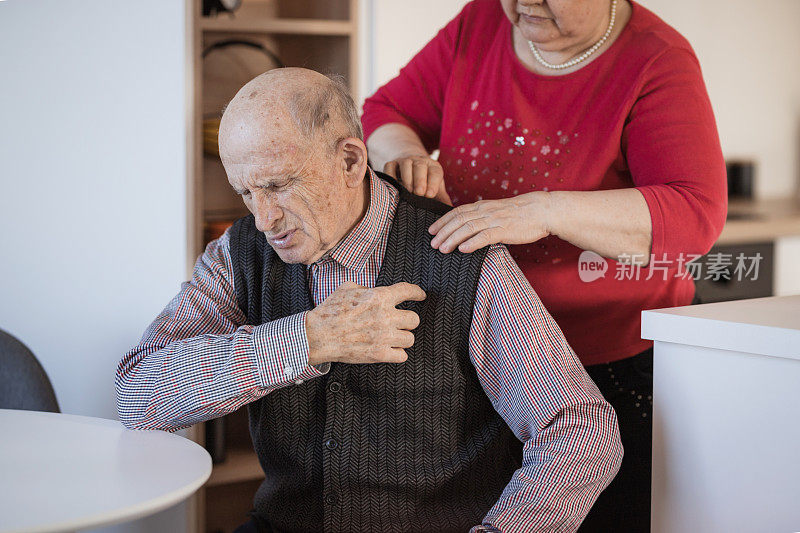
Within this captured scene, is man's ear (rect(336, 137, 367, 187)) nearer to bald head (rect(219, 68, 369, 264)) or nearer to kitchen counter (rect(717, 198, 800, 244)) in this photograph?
bald head (rect(219, 68, 369, 264))

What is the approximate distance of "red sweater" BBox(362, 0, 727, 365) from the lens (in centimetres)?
135

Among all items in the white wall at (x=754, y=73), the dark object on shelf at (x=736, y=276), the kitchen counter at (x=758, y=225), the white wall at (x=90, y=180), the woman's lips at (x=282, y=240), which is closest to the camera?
the woman's lips at (x=282, y=240)

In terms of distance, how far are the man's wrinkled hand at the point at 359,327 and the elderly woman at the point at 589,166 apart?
0.15 metres

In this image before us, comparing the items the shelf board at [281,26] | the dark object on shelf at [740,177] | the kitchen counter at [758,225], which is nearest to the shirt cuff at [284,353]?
the shelf board at [281,26]

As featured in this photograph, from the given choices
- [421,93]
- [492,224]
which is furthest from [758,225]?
[492,224]

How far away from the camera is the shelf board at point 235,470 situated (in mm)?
2404

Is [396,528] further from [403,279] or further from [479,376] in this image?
[403,279]

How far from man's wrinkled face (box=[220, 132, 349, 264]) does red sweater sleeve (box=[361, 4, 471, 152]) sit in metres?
0.52

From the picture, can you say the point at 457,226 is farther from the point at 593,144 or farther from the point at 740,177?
the point at 740,177

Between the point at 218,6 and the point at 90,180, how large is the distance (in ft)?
2.17

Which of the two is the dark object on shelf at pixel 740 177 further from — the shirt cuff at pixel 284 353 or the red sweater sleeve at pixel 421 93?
the shirt cuff at pixel 284 353

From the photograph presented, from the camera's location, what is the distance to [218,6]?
7.80 ft

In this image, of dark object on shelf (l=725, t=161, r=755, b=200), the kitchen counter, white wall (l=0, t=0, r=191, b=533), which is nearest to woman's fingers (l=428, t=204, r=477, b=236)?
white wall (l=0, t=0, r=191, b=533)

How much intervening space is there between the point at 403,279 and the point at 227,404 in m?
0.33
